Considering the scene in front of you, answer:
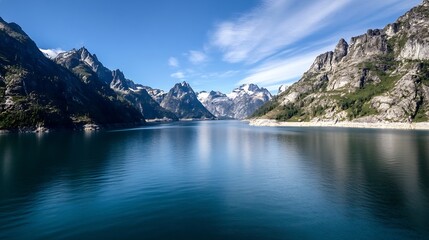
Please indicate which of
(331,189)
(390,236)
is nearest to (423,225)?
(390,236)

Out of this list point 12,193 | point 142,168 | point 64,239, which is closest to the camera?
point 64,239

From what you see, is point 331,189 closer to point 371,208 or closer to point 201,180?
point 371,208

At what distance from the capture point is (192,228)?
35.6 m

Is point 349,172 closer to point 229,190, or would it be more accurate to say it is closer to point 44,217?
point 229,190

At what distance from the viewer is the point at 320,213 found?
4041 centimetres

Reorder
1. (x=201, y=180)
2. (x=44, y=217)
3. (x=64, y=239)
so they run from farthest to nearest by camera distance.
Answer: (x=201, y=180) < (x=44, y=217) < (x=64, y=239)

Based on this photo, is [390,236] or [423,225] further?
[423,225]

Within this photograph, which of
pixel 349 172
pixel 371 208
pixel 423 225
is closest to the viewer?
pixel 423 225

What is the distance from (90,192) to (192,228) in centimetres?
2555

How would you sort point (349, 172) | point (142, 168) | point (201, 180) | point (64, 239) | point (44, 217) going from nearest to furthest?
point (64, 239) < point (44, 217) < point (201, 180) < point (349, 172) < point (142, 168)

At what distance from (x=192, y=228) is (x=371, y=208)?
1019 inches

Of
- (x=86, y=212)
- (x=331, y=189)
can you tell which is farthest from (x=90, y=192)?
(x=331, y=189)

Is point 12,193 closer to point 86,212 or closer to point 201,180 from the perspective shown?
point 86,212

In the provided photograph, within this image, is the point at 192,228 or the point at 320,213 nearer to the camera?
the point at 192,228
